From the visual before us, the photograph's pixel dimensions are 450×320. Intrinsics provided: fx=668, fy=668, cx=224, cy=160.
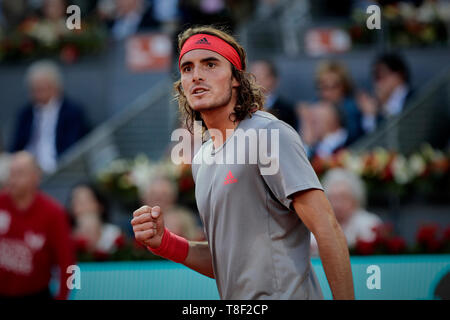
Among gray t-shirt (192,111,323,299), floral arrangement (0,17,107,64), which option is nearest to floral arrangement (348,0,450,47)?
floral arrangement (0,17,107,64)

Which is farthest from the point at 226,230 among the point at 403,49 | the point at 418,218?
the point at 403,49

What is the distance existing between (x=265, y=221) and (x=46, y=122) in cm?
698

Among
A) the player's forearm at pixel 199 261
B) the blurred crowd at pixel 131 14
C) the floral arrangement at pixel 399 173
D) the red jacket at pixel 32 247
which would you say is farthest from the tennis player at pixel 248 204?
the blurred crowd at pixel 131 14

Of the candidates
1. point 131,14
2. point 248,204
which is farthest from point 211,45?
point 131,14

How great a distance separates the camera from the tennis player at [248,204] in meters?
2.45

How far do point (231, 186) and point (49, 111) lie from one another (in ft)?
22.7

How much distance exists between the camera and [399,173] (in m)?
7.50

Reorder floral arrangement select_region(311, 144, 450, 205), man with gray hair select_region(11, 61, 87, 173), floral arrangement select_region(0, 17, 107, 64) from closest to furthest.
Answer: floral arrangement select_region(311, 144, 450, 205) → man with gray hair select_region(11, 61, 87, 173) → floral arrangement select_region(0, 17, 107, 64)

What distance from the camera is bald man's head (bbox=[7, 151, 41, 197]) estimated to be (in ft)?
18.0

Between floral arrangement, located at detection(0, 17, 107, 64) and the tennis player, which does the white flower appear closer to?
the tennis player

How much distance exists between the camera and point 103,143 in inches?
361

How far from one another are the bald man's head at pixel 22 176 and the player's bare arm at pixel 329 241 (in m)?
3.61

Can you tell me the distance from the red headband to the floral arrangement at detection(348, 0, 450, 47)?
738 centimetres
